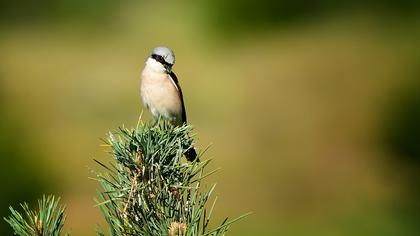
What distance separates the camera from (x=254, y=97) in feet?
18.4

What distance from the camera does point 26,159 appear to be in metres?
3.44

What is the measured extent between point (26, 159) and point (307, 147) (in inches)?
88.0

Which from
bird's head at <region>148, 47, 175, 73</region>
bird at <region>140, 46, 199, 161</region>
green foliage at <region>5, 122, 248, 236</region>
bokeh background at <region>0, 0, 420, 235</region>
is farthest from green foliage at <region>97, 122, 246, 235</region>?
bokeh background at <region>0, 0, 420, 235</region>

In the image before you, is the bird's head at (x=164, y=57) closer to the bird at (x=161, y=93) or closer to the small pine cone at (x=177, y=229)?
the bird at (x=161, y=93)

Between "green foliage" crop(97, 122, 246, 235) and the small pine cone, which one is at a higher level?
"green foliage" crop(97, 122, 246, 235)

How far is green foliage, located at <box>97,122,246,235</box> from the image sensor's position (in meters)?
0.68

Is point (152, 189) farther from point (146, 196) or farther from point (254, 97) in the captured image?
point (254, 97)

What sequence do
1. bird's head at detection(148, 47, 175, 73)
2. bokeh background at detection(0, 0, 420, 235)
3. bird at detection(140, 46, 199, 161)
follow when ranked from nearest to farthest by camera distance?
bird's head at detection(148, 47, 175, 73) → bird at detection(140, 46, 199, 161) → bokeh background at detection(0, 0, 420, 235)

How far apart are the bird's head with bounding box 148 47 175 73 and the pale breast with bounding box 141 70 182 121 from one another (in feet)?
0.32

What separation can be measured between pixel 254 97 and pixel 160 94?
3.87 m

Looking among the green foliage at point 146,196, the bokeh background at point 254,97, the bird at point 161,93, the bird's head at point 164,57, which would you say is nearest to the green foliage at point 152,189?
the green foliage at point 146,196

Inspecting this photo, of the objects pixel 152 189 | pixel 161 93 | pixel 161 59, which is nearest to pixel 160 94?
pixel 161 93

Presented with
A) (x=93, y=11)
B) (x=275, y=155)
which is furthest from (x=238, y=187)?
(x=93, y=11)

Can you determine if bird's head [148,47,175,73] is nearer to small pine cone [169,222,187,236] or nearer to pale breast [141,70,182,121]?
pale breast [141,70,182,121]
